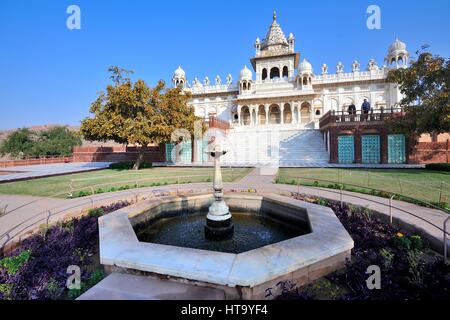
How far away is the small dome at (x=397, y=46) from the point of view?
40.4 meters

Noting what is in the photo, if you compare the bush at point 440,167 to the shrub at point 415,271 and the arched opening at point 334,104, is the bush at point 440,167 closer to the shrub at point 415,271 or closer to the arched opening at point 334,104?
the shrub at point 415,271

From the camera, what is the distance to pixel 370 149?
20594 millimetres

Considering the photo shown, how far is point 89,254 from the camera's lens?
4426 mm

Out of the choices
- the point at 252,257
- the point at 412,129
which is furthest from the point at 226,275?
the point at 412,129

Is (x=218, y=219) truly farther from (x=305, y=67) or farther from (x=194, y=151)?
(x=305, y=67)

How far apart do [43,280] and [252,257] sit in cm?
316

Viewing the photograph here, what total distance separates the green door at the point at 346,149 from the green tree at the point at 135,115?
1465 cm

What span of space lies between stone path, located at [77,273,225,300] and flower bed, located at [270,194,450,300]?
998mm

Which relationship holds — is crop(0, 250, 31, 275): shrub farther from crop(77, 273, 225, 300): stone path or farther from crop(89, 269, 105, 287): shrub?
crop(77, 273, 225, 300): stone path

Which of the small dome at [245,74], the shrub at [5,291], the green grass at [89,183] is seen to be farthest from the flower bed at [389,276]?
the small dome at [245,74]

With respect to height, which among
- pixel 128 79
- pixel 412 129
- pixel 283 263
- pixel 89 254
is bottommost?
pixel 89 254

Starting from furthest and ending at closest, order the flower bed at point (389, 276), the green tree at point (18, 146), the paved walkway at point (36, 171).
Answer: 1. the green tree at point (18, 146)
2. the paved walkway at point (36, 171)
3. the flower bed at point (389, 276)

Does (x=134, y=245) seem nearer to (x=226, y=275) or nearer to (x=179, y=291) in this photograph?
(x=179, y=291)
